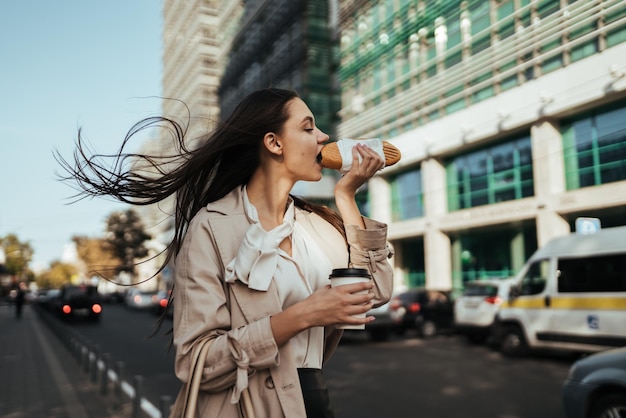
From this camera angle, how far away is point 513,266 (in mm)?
23266

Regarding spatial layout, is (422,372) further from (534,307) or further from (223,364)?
(223,364)

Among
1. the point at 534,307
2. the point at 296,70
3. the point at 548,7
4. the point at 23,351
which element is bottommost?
the point at 23,351

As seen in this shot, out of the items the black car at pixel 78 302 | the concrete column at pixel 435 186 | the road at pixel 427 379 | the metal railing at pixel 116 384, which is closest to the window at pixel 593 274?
the road at pixel 427 379

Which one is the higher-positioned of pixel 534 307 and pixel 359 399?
pixel 534 307

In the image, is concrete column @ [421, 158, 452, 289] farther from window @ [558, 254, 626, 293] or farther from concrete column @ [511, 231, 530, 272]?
window @ [558, 254, 626, 293]

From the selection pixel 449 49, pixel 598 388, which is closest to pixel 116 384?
pixel 598 388

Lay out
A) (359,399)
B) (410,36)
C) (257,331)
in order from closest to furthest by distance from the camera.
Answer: (257,331) → (359,399) → (410,36)

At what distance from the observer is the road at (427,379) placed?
727 cm

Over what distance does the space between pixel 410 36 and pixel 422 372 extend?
12.4 meters

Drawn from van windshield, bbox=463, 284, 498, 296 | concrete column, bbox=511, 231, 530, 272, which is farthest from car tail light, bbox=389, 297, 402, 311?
concrete column, bbox=511, 231, 530, 272

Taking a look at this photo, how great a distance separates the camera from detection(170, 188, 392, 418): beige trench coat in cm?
162

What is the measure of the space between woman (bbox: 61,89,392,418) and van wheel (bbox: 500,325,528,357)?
11500 mm

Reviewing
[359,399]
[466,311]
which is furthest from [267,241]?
[466,311]

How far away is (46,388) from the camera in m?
8.88
